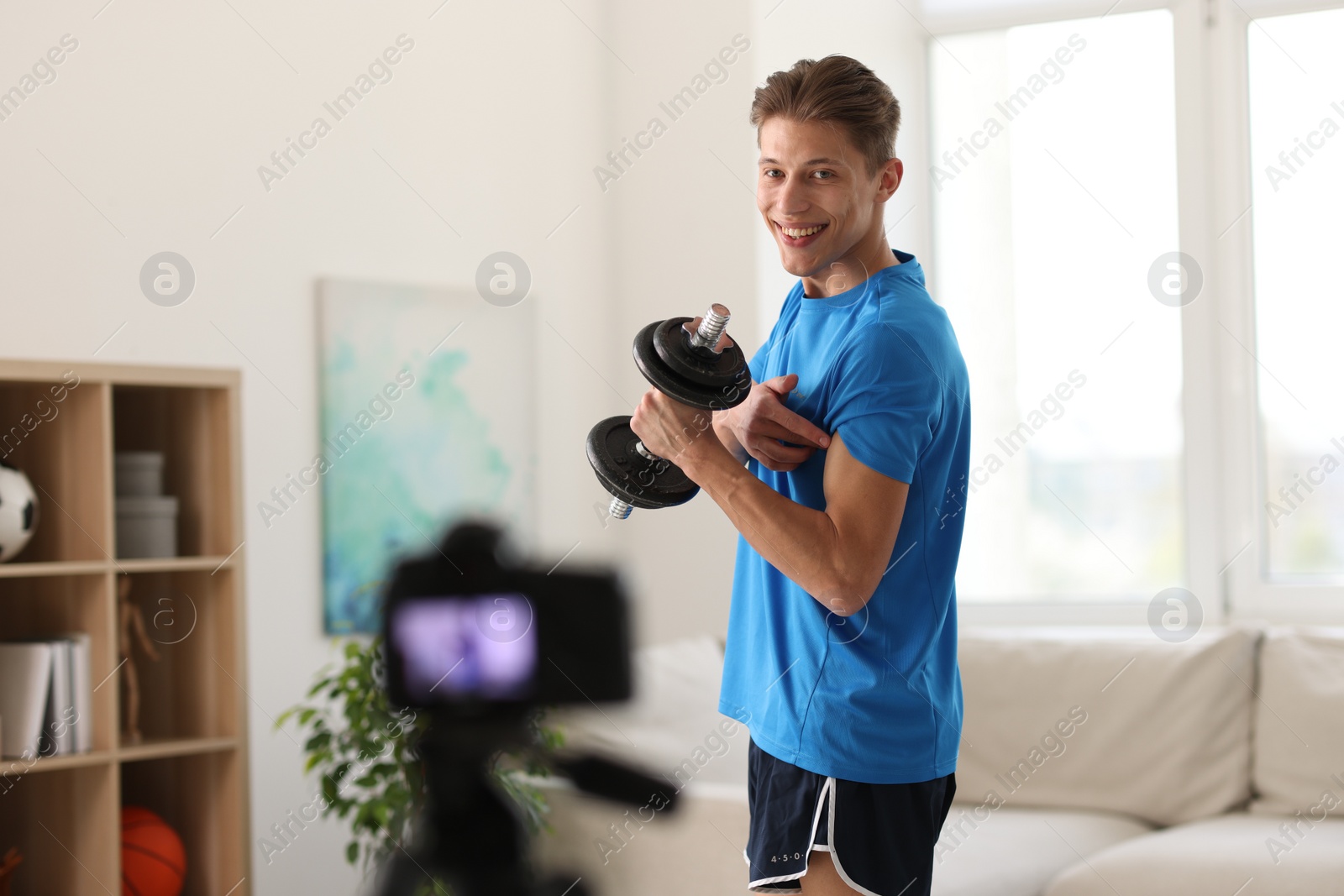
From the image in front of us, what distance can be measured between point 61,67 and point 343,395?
3.19 feet

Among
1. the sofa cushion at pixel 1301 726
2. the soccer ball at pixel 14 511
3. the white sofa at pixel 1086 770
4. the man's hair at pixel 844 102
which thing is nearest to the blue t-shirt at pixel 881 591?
the man's hair at pixel 844 102

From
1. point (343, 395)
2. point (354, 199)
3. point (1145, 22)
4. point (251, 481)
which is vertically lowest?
point (251, 481)

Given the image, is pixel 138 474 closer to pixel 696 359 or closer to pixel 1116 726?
pixel 696 359

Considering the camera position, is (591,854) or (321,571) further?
(321,571)

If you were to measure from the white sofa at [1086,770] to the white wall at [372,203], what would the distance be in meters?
0.76

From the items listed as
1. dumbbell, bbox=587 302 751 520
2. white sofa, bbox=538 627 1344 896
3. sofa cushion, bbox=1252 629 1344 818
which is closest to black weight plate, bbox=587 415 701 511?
dumbbell, bbox=587 302 751 520

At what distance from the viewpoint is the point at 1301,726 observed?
2816 millimetres

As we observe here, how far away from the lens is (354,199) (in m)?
3.18

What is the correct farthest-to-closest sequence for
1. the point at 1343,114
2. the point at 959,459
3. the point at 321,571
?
the point at 1343,114
the point at 321,571
the point at 959,459

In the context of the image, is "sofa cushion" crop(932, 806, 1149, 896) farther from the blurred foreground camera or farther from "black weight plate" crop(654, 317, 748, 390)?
"black weight plate" crop(654, 317, 748, 390)

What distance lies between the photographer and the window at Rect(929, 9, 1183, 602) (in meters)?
3.72

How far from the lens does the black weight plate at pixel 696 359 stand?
1306 millimetres

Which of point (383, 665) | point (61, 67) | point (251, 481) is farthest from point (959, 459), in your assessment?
point (61, 67)

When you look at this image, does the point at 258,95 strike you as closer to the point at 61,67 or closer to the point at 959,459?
the point at 61,67
